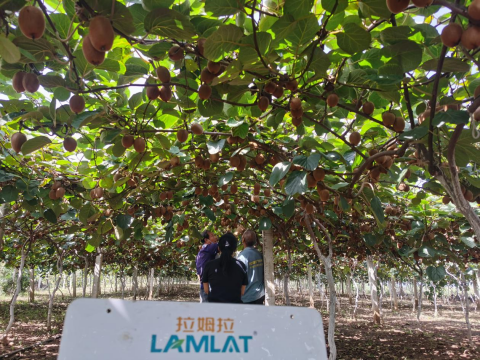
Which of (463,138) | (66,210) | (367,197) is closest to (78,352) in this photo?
(463,138)

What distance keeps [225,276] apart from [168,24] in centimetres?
231

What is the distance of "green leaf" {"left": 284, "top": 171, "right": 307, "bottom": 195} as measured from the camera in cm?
159

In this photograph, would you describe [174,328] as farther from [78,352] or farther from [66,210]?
[66,210]

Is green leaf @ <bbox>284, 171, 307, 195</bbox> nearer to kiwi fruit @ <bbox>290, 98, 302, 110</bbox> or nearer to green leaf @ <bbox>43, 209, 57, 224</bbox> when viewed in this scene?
kiwi fruit @ <bbox>290, 98, 302, 110</bbox>

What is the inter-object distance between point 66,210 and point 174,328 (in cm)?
310

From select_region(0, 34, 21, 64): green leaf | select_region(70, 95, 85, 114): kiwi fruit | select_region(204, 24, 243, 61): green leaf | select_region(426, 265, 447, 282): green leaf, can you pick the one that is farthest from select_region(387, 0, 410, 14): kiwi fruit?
select_region(426, 265, 447, 282): green leaf

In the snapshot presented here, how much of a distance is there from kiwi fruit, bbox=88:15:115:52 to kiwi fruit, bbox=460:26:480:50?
3.42ft

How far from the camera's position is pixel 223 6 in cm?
111

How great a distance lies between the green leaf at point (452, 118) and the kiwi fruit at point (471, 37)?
1.01 ft

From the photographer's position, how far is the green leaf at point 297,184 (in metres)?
1.59

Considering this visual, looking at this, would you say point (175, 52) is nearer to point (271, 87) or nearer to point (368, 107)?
point (271, 87)

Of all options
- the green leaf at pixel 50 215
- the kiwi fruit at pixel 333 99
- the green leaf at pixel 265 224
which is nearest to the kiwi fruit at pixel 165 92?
the kiwi fruit at pixel 333 99

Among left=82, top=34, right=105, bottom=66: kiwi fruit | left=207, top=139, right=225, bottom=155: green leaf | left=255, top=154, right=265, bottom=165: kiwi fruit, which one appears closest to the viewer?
left=82, top=34, right=105, bottom=66: kiwi fruit

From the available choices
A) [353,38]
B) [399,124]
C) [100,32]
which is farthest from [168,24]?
[399,124]
